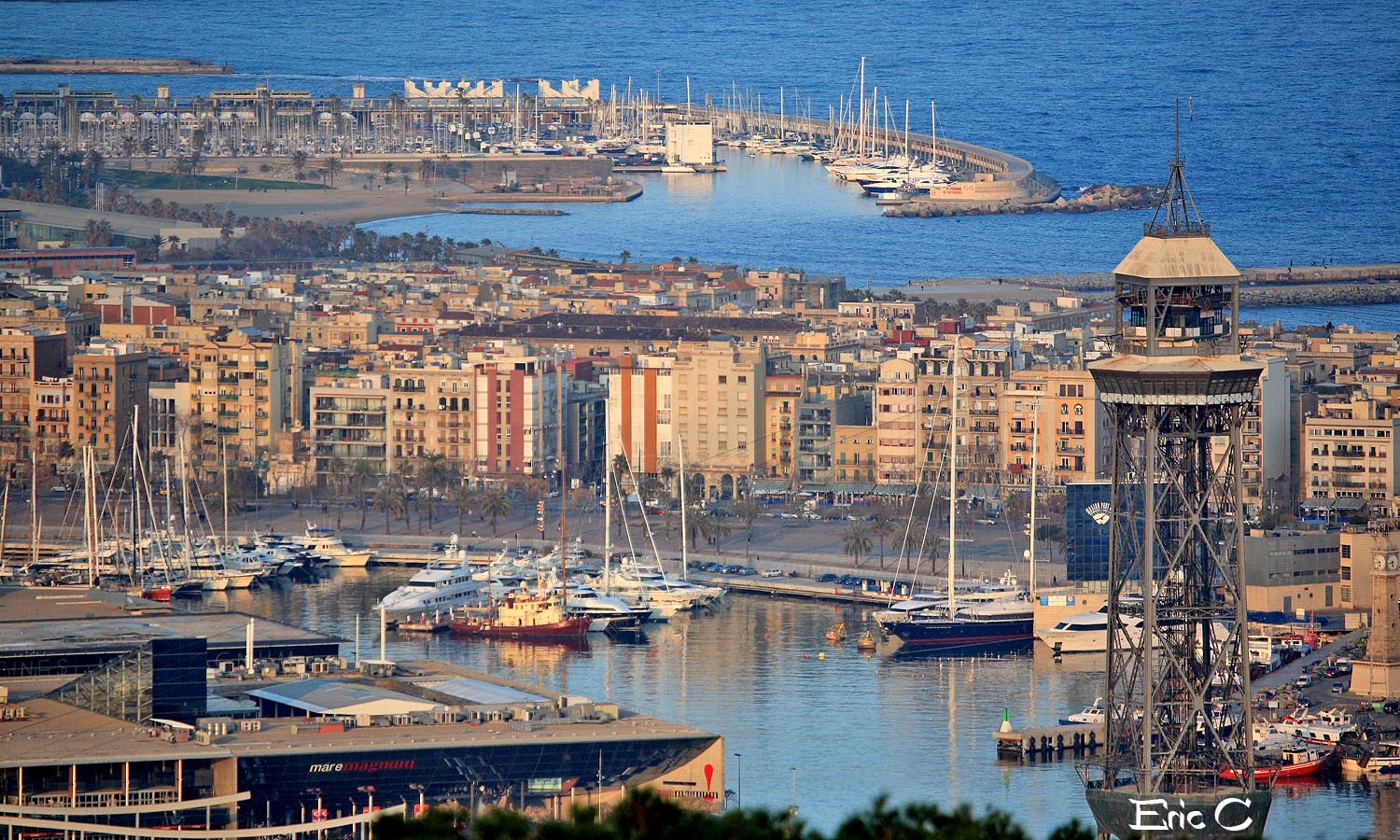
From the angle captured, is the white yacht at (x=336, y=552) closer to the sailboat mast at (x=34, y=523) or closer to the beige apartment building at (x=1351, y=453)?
the sailboat mast at (x=34, y=523)

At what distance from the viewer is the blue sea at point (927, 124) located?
133ft

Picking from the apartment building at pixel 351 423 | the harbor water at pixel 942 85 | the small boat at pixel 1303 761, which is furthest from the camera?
the harbor water at pixel 942 85

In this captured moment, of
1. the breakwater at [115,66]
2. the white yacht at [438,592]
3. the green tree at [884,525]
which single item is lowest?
the white yacht at [438,592]

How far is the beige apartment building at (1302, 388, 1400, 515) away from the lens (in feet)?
193

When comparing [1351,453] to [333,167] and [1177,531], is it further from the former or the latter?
[333,167]

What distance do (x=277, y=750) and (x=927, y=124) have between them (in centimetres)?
11800

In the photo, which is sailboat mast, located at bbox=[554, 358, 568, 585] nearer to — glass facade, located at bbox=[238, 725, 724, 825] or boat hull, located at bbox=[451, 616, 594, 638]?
boat hull, located at bbox=[451, 616, 594, 638]

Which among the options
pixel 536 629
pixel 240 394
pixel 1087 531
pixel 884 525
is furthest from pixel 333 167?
pixel 1087 531

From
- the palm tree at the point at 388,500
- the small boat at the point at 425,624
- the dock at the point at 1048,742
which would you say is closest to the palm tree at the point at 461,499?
the palm tree at the point at 388,500

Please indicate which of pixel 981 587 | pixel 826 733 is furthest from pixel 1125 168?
pixel 826 733

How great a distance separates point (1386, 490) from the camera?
192 ft

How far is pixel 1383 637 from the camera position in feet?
139

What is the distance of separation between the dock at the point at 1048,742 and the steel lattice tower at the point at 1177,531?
39.5 ft

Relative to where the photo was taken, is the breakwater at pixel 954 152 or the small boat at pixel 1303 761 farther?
the breakwater at pixel 954 152
